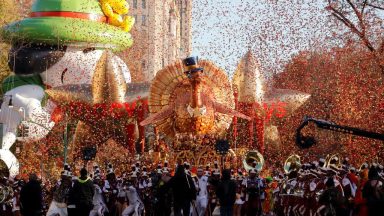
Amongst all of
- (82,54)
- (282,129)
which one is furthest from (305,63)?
(82,54)

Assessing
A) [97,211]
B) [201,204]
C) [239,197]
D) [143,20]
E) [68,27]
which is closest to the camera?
[97,211]

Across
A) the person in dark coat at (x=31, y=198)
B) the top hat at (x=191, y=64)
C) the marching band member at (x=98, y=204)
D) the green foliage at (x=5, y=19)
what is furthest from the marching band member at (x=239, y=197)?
the green foliage at (x=5, y=19)

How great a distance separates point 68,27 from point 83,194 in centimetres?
2431

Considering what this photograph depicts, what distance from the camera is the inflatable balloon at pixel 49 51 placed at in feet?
141

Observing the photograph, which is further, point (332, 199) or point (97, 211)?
point (97, 211)

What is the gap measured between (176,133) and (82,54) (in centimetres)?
1272

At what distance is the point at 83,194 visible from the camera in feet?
65.1

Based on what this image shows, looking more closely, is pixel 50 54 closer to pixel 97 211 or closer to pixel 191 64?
pixel 191 64

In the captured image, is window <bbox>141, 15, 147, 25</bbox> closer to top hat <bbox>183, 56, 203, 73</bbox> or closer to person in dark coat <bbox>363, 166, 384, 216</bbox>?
top hat <bbox>183, 56, 203, 73</bbox>

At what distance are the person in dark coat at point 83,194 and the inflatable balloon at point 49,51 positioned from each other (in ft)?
73.5

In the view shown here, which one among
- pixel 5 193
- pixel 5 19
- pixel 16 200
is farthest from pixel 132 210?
pixel 5 19

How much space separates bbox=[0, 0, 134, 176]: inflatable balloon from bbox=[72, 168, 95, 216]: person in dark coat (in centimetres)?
2239

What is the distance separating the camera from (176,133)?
3331cm

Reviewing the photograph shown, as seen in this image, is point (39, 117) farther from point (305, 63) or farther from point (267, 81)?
point (305, 63)
